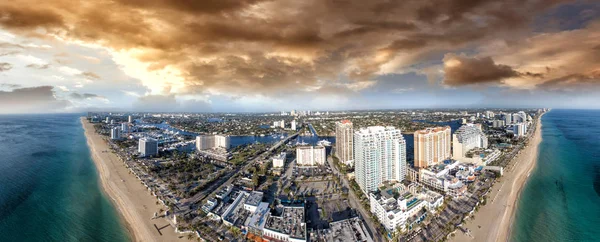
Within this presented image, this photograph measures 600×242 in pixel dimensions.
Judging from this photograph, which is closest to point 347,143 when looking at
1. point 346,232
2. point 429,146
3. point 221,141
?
point 429,146

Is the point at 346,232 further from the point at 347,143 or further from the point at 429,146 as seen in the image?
the point at 429,146

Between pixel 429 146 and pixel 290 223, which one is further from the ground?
pixel 429 146

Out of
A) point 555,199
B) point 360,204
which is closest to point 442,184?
point 360,204

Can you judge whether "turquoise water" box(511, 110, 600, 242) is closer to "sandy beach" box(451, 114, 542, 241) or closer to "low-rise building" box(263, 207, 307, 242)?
"sandy beach" box(451, 114, 542, 241)

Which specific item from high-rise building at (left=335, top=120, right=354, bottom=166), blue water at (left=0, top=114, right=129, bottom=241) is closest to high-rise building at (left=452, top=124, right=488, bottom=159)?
high-rise building at (left=335, top=120, right=354, bottom=166)

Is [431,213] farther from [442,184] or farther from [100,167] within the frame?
[100,167]

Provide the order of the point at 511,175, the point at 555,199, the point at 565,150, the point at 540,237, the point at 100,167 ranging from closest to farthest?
1. the point at 540,237
2. the point at 555,199
3. the point at 511,175
4. the point at 100,167
5. the point at 565,150
